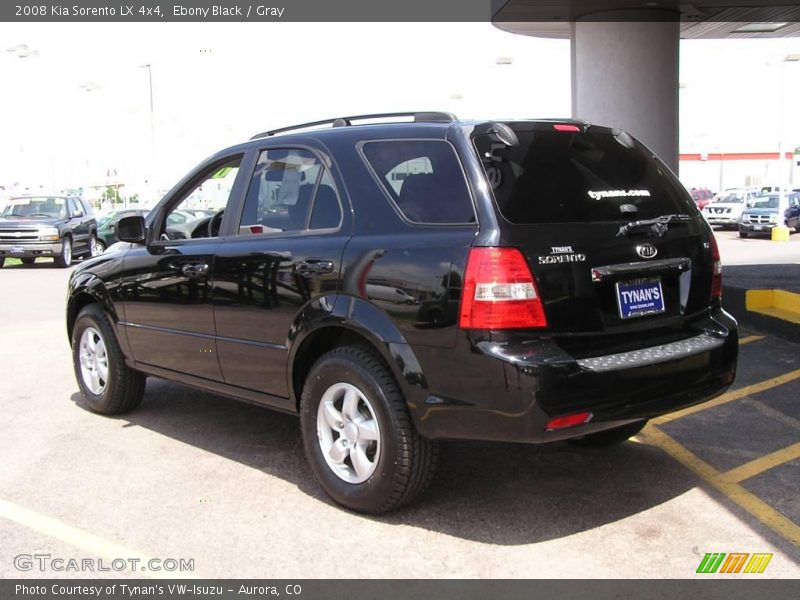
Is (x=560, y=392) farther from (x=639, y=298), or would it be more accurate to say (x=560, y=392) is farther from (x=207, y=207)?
(x=207, y=207)

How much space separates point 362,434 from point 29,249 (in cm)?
1841

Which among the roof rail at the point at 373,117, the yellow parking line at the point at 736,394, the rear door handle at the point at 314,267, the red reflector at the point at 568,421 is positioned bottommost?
the yellow parking line at the point at 736,394

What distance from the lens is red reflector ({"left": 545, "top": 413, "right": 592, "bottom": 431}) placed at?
3395 mm

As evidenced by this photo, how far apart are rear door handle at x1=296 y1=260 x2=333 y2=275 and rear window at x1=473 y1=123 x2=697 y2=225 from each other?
948 millimetres

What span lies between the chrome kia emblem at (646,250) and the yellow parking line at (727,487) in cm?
139

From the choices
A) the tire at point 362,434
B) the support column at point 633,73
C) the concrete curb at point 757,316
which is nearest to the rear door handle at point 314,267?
the tire at point 362,434

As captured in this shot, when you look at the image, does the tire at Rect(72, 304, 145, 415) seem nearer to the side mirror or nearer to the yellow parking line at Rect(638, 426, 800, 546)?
the side mirror

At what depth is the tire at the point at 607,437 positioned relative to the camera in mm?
4828

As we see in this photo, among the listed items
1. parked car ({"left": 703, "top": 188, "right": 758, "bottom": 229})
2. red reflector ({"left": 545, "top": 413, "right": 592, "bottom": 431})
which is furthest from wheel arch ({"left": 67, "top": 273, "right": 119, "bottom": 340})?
parked car ({"left": 703, "top": 188, "right": 758, "bottom": 229})

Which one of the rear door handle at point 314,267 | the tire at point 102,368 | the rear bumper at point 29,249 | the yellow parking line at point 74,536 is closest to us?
the yellow parking line at point 74,536

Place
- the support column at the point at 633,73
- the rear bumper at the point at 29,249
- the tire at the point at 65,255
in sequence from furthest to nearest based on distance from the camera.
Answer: the tire at the point at 65,255 → the rear bumper at the point at 29,249 → the support column at the point at 633,73

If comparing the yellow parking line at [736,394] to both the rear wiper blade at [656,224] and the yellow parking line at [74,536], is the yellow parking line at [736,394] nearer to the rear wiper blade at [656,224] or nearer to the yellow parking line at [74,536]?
the rear wiper blade at [656,224]

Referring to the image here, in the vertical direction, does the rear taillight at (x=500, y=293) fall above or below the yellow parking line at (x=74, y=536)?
above

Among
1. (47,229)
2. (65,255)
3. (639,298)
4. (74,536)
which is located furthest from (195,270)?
(65,255)
